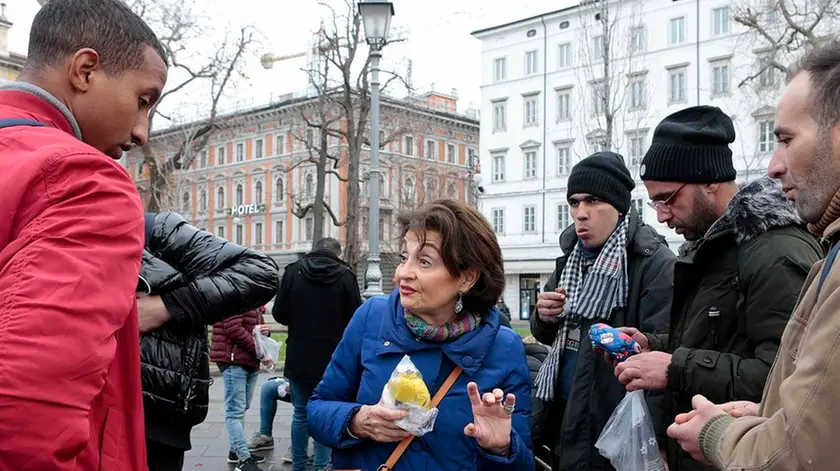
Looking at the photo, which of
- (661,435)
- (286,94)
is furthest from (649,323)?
(286,94)

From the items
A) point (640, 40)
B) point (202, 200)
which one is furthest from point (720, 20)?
point (202, 200)

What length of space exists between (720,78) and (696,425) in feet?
132

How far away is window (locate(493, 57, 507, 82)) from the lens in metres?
46.4

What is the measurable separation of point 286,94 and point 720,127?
206 ft

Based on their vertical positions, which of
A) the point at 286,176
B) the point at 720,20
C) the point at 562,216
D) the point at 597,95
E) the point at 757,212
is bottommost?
the point at 757,212

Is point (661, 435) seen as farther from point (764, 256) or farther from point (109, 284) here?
point (109, 284)

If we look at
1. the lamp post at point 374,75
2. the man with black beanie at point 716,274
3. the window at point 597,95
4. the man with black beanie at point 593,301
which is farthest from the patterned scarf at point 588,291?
the window at point 597,95

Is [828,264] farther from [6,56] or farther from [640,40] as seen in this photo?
[640,40]

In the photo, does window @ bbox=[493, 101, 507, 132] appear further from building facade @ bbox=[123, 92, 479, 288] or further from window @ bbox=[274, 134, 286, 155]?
window @ bbox=[274, 134, 286, 155]

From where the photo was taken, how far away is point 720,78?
37.9 metres

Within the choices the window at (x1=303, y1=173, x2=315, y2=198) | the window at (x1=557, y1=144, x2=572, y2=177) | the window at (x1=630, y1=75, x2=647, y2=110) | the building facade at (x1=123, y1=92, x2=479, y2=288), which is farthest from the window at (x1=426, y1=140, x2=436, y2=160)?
the window at (x1=630, y1=75, x2=647, y2=110)

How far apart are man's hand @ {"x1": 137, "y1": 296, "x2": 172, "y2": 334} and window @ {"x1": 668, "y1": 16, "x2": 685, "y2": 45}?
1639 inches

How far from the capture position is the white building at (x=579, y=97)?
36469 mm

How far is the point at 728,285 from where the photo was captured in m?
2.76
